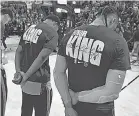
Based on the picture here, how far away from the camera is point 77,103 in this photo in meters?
1.66

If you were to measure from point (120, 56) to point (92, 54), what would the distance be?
16cm

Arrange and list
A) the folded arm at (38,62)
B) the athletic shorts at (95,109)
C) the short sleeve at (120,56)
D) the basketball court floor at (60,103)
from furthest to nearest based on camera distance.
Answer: the basketball court floor at (60,103) → the folded arm at (38,62) → the athletic shorts at (95,109) → the short sleeve at (120,56)

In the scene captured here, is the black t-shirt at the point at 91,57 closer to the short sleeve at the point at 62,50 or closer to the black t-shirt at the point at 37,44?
the short sleeve at the point at 62,50

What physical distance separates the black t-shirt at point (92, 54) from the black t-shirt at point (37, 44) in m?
0.61

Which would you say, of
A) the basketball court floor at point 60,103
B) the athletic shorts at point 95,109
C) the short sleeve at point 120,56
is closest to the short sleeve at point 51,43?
the athletic shorts at point 95,109

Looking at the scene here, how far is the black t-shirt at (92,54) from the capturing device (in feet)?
4.85

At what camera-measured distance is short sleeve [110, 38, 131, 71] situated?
1470 mm

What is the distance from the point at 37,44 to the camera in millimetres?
2277

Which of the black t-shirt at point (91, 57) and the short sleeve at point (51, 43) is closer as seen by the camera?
the black t-shirt at point (91, 57)

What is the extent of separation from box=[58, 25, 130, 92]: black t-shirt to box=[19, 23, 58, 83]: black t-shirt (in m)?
0.61

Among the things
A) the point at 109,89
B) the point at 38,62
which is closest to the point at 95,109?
the point at 109,89

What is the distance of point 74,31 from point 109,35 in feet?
0.87

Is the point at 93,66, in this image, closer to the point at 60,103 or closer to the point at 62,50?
the point at 62,50

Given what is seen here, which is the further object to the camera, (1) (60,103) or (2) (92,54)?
(1) (60,103)
